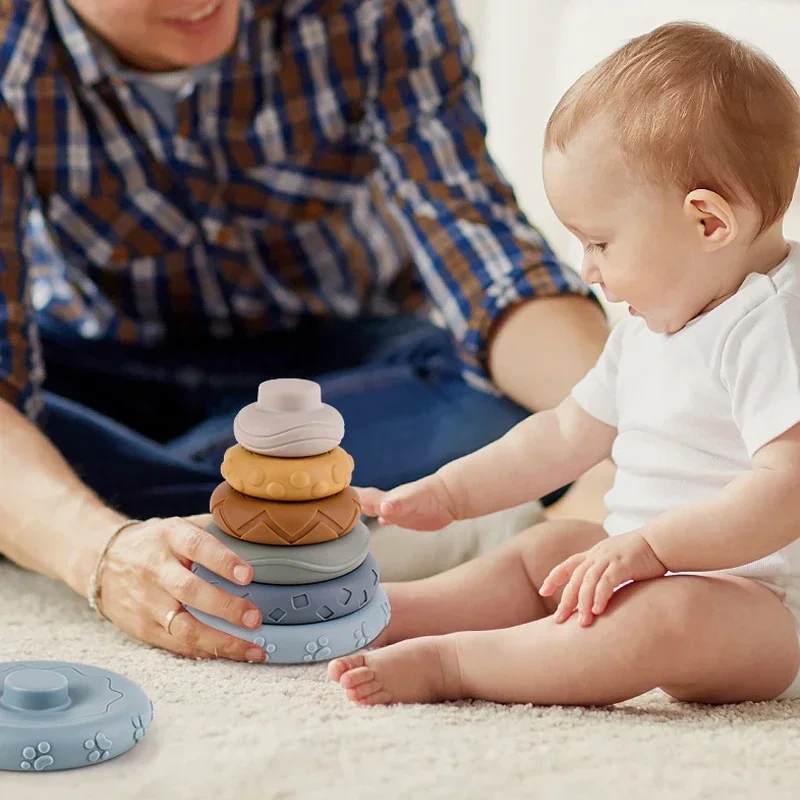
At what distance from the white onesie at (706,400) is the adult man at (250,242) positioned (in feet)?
0.93

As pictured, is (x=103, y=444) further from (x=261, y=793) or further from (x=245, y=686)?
(x=261, y=793)

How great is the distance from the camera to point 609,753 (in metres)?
0.73

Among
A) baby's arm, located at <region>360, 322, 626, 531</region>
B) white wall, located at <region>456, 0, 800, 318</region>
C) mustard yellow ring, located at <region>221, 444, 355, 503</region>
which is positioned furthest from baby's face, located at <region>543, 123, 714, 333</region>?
white wall, located at <region>456, 0, 800, 318</region>

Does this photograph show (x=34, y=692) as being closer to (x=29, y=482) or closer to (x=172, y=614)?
(x=172, y=614)

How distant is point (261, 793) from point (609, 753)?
20 cm

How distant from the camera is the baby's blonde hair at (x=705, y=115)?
77cm

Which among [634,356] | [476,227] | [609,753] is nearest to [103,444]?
[476,227]

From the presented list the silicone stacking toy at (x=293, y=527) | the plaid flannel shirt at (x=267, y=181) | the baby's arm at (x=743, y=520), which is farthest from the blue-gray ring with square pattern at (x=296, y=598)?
the plaid flannel shirt at (x=267, y=181)

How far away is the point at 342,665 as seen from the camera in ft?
2.64

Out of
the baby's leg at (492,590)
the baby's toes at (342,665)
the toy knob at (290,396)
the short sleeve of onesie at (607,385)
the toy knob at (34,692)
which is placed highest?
the toy knob at (290,396)

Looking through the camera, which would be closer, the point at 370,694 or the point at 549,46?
the point at 370,694

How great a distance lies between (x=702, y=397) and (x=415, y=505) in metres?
0.22

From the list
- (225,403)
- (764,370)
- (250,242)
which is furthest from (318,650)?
(250,242)

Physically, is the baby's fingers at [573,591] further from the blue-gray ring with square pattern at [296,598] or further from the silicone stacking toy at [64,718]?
the silicone stacking toy at [64,718]
